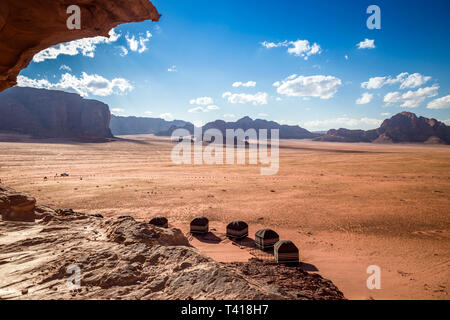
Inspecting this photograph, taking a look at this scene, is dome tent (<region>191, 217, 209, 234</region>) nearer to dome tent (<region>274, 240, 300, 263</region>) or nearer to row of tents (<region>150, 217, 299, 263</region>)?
row of tents (<region>150, 217, 299, 263</region>)

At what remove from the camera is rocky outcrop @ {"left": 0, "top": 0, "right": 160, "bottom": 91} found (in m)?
5.50

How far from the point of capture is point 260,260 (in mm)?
9969

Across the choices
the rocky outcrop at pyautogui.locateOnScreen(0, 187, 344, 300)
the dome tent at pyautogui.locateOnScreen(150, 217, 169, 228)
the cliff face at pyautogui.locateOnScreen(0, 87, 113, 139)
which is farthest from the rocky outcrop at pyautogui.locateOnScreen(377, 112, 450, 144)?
the rocky outcrop at pyautogui.locateOnScreen(0, 187, 344, 300)

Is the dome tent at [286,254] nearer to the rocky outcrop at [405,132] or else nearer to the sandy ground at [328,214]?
the sandy ground at [328,214]

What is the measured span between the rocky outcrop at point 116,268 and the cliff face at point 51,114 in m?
95.2

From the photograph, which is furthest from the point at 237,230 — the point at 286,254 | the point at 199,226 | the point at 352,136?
the point at 352,136

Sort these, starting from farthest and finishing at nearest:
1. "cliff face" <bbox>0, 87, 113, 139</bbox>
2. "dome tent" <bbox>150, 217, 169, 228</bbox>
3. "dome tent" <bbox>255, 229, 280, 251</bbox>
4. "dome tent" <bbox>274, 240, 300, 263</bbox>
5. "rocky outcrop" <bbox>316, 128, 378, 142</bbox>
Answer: "rocky outcrop" <bbox>316, 128, 378, 142</bbox> → "cliff face" <bbox>0, 87, 113, 139</bbox> → "dome tent" <bbox>150, 217, 169, 228</bbox> → "dome tent" <bbox>255, 229, 280, 251</bbox> → "dome tent" <bbox>274, 240, 300, 263</bbox>

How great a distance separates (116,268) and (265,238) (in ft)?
26.1

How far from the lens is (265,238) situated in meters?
11.2

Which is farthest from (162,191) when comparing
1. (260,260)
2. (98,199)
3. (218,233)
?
(260,260)

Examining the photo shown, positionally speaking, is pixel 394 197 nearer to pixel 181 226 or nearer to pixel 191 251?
pixel 181 226

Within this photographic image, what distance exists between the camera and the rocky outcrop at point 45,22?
5496 mm

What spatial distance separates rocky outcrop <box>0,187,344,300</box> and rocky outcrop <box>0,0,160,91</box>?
5236 mm

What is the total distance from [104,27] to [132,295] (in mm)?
7771
